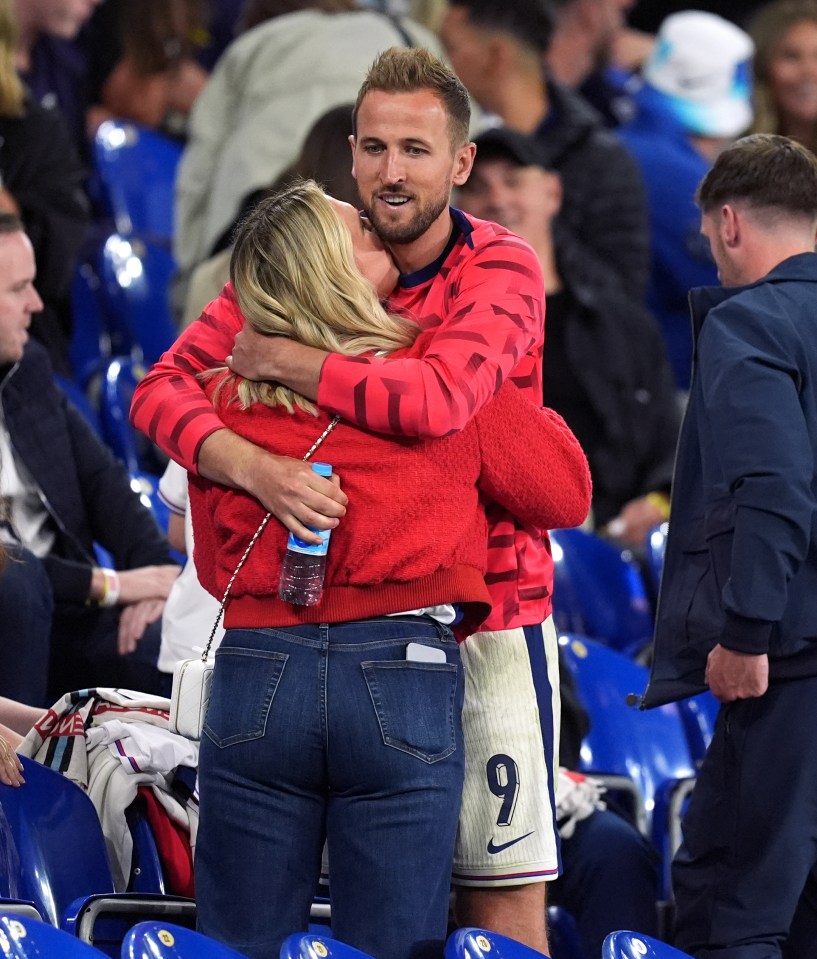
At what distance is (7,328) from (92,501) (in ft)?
1.52

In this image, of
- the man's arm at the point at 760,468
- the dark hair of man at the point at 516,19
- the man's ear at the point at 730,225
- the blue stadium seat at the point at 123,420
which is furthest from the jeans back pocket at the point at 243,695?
the dark hair of man at the point at 516,19

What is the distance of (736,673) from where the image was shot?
3074mm

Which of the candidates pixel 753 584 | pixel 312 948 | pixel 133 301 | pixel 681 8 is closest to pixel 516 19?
pixel 133 301

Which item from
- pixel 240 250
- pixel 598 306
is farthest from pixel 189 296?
pixel 240 250

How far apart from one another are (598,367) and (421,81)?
304cm

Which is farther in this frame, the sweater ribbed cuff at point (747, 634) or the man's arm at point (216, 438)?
the sweater ribbed cuff at point (747, 634)

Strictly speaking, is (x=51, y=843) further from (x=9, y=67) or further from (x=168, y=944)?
(x=9, y=67)

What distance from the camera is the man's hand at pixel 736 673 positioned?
3053 mm

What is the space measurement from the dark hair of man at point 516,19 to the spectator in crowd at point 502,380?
3795mm

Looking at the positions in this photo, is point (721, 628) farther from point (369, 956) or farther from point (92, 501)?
point (92, 501)

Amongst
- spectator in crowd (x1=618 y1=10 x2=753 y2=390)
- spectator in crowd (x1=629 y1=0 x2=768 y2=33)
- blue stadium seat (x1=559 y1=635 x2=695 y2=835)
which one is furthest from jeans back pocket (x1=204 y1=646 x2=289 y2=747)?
spectator in crowd (x1=629 y1=0 x2=768 y2=33)

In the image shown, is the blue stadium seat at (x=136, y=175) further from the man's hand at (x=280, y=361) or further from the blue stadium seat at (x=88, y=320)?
the man's hand at (x=280, y=361)

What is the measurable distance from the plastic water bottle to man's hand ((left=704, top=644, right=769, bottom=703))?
1.02 metres

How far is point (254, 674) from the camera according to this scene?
7.66ft
